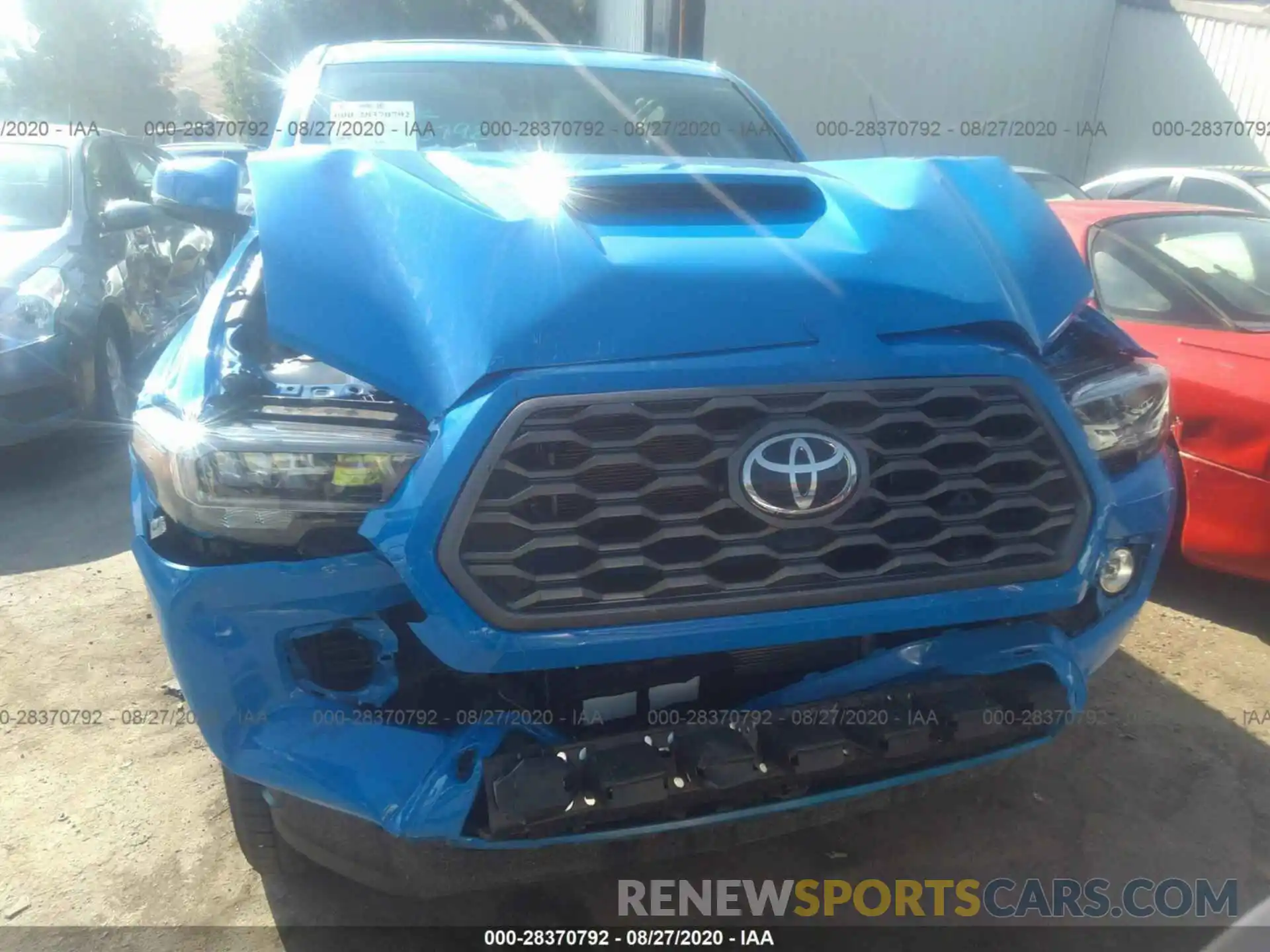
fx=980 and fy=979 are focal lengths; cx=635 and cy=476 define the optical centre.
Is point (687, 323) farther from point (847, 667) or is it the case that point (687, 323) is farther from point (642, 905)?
point (642, 905)

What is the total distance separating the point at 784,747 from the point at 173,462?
1.22m

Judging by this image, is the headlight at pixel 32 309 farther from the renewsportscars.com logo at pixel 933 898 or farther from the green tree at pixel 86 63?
the green tree at pixel 86 63

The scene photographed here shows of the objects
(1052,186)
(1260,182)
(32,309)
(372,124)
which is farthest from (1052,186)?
(32,309)

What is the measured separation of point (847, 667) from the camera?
6.30ft

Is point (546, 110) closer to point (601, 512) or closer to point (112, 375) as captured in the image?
point (601, 512)

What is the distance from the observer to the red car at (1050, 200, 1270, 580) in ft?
10.7

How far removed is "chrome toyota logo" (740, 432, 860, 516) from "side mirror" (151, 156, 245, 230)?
2.07 m

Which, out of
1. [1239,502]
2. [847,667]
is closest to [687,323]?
[847,667]

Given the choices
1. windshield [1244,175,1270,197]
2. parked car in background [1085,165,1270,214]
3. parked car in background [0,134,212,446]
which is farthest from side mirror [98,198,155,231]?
windshield [1244,175,1270,197]

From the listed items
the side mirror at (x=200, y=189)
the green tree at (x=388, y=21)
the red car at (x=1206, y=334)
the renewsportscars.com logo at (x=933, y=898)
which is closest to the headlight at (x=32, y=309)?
the side mirror at (x=200, y=189)

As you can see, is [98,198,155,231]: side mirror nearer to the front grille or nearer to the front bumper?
the front bumper

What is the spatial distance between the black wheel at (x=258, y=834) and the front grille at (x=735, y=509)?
31.7 inches

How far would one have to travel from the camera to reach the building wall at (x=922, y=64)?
14961mm

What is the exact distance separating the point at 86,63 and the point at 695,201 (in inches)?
1435
